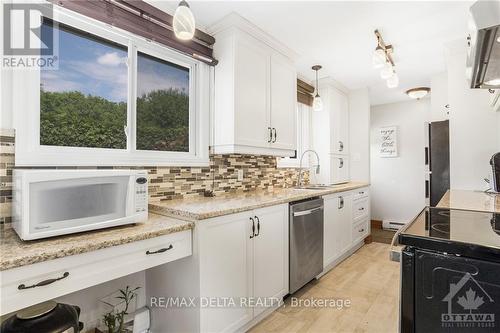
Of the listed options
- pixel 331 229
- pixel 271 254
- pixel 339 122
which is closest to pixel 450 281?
pixel 271 254

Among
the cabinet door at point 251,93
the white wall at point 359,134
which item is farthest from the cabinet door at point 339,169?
the cabinet door at point 251,93

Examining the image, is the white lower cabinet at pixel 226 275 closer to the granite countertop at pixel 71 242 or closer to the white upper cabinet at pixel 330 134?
the granite countertop at pixel 71 242

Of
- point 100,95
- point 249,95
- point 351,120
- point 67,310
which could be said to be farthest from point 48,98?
point 351,120

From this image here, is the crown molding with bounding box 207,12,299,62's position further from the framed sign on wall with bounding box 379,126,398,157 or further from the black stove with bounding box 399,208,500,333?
the framed sign on wall with bounding box 379,126,398,157

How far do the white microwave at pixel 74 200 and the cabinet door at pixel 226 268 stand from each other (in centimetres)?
43

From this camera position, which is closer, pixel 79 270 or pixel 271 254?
pixel 79 270

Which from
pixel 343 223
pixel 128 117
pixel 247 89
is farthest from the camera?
pixel 343 223

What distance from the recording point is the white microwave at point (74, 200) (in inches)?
42.6

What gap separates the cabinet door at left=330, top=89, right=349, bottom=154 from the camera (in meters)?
3.76

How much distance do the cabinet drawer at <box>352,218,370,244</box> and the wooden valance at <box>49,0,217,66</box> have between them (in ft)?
9.42

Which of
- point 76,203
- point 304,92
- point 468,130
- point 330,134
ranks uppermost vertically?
point 304,92

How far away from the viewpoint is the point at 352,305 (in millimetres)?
2156

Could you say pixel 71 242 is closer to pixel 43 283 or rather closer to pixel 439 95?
pixel 43 283

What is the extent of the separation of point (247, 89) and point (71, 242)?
→ 1.72 metres
